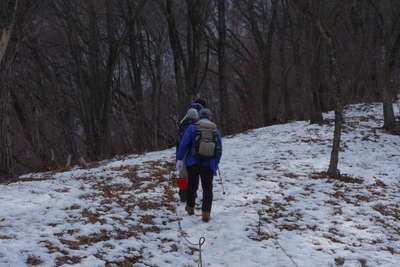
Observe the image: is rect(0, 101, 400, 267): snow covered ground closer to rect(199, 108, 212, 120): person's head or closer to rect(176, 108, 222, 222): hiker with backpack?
rect(176, 108, 222, 222): hiker with backpack

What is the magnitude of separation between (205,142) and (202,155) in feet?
0.75

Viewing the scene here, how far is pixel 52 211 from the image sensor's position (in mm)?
6645

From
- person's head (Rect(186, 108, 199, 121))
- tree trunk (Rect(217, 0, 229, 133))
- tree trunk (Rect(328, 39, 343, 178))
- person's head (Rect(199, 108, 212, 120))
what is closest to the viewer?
person's head (Rect(199, 108, 212, 120))

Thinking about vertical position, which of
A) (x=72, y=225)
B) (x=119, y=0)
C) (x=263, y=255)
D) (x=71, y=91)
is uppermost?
(x=119, y=0)

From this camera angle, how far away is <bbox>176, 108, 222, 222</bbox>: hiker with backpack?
6.36 m

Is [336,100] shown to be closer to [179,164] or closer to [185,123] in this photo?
[185,123]

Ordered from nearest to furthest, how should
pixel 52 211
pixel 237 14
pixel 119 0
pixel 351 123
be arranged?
pixel 52 211 < pixel 351 123 < pixel 119 0 < pixel 237 14

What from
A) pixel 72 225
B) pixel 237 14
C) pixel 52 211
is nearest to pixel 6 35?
pixel 52 211

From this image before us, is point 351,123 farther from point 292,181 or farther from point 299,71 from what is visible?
point 292,181

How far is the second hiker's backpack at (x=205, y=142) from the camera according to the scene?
631cm

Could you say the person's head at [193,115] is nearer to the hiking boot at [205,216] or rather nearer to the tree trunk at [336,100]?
the hiking boot at [205,216]

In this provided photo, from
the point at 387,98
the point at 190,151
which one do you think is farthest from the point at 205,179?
the point at 387,98

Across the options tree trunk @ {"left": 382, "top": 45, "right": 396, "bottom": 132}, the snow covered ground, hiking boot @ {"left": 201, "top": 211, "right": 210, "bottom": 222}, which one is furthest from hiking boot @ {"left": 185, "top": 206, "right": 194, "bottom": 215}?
tree trunk @ {"left": 382, "top": 45, "right": 396, "bottom": 132}

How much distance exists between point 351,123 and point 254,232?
12904 mm
